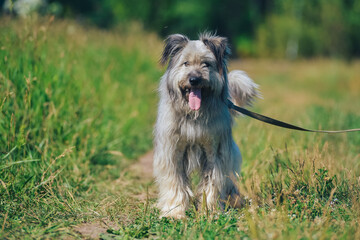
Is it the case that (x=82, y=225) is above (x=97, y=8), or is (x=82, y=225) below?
below

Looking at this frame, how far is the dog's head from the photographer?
3504 mm

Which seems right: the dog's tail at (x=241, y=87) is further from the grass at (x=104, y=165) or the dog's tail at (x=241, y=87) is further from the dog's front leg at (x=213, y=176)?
the dog's front leg at (x=213, y=176)

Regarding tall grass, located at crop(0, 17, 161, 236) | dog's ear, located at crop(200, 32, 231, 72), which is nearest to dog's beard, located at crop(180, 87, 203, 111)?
dog's ear, located at crop(200, 32, 231, 72)

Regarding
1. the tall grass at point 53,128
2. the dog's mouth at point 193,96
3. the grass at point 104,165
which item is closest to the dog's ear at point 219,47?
the dog's mouth at point 193,96

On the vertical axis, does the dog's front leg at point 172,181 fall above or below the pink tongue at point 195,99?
below

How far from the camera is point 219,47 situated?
11.9ft

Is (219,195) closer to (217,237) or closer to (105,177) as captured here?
(217,237)

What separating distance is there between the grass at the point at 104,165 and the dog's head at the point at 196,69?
1.01m

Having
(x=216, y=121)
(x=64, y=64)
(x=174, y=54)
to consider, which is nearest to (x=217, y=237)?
(x=216, y=121)

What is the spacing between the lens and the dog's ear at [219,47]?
11.8 feet

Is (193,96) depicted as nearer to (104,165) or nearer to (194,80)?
(194,80)

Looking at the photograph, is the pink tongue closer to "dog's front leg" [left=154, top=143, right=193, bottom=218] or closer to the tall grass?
"dog's front leg" [left=154, top=143, right=193, bottom=218]

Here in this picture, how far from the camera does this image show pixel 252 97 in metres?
4.39

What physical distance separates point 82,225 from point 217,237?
119 cm
